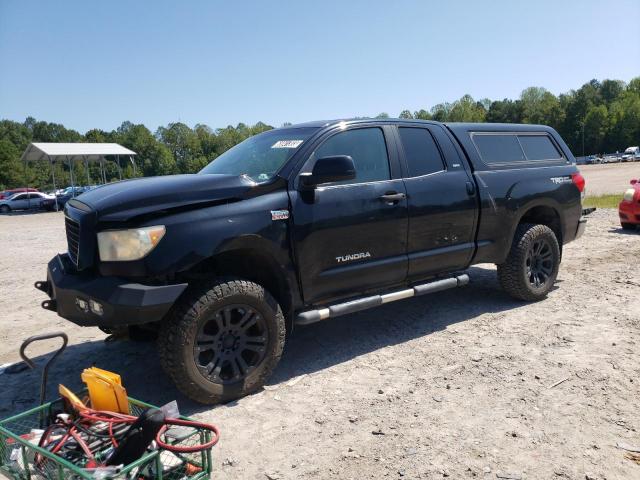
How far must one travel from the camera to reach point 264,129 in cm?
7950

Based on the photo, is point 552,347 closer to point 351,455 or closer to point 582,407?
point 582,407

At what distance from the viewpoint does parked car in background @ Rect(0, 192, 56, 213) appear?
108ft

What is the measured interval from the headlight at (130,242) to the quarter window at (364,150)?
1.59 meters

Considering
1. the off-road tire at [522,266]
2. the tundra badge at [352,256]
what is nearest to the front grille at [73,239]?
the tundra badge at [352,256]

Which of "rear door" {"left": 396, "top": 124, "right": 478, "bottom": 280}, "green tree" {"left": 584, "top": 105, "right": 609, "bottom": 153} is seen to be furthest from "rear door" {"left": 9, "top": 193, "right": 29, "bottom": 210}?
"green tree" {"left": 584, "top": 105, "right": 609, "bottom": 153}

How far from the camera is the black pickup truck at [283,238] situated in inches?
131

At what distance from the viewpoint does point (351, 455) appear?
292 centimetres

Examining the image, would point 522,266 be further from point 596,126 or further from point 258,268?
point 596,126

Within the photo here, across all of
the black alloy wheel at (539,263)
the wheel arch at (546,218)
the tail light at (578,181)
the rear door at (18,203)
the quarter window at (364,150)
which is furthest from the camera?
the rear door at (18,203)

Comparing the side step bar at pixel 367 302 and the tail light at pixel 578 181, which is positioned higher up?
the tail light at pixel 578 181

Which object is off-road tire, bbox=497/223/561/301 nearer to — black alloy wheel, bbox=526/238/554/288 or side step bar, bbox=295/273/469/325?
black alloy wheel, bbox=526/238/554/288

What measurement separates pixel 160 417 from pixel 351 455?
1109 millimetres

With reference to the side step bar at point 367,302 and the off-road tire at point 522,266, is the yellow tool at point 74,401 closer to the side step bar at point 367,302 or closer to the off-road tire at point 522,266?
the side step bar at point 367,302

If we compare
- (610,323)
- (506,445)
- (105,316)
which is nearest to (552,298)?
(610,323)
